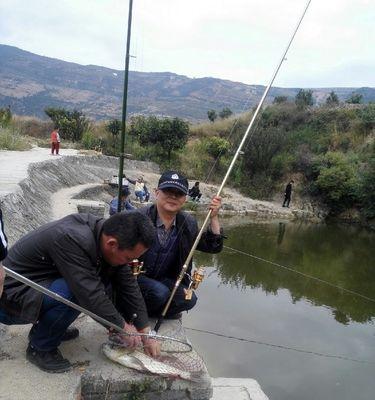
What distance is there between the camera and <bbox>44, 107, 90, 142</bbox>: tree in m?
24.7

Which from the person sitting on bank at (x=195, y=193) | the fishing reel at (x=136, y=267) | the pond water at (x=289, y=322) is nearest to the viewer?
the fishing reel at (x=136, y=267)

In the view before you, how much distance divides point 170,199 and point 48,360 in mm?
1402

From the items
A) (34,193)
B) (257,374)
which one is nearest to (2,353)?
(257,374)

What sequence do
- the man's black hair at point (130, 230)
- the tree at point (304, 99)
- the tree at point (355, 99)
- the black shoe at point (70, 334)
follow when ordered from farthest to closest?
the tree at point (355, 99), the tree at point (304, 99), the black shoe at point (70, 334), the man's black hair at point (130, 230)

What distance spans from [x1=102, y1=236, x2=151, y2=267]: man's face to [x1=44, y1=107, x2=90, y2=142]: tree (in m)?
23.5

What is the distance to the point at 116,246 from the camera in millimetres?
2330

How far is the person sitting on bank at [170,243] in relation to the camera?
3.27m

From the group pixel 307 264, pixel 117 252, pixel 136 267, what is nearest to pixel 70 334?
pixel 136 267

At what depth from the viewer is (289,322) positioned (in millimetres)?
6762

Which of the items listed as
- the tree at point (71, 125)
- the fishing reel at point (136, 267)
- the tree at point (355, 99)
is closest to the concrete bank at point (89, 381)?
the fishing reel at point (136, 267)

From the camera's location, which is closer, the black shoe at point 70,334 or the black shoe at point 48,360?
the black shoe at point 48,360

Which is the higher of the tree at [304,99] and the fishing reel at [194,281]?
the tree at [304,99]

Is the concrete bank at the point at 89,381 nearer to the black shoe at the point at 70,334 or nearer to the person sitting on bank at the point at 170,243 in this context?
the black shoe at the point at 70,334

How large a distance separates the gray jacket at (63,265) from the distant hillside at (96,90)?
2950 inches
